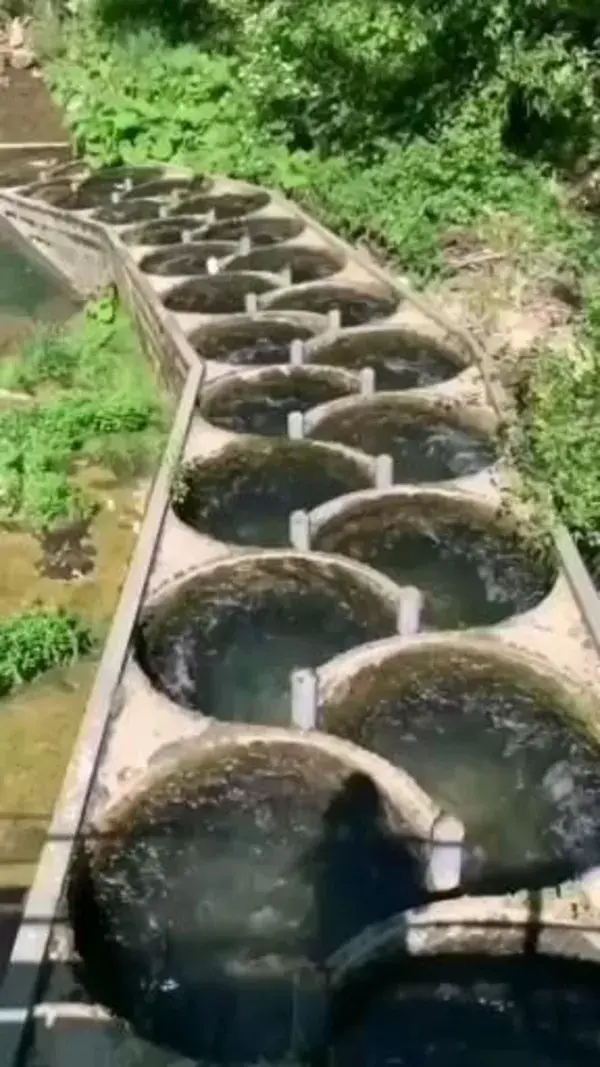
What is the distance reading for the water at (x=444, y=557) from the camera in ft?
23.7

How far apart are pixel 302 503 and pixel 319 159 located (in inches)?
282

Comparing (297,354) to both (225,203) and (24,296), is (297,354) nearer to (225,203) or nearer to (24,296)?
(225,203)

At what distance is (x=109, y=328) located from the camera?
12391 mm

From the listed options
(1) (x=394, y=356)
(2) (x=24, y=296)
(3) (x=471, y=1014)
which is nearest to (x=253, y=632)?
(3) (x=471, y=1014)

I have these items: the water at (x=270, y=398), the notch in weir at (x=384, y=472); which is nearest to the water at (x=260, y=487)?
the notch in weir at (x=384, y=472)

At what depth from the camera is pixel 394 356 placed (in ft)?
33.9

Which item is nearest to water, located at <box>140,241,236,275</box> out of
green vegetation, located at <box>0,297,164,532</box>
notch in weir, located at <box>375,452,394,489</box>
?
green vegetation, located at <box>0,297,164,532</box>

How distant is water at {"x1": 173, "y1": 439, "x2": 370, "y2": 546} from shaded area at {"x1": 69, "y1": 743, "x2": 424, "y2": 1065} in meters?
2.31

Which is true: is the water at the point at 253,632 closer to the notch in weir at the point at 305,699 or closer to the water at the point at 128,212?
the notch in weir at the point at 305,699

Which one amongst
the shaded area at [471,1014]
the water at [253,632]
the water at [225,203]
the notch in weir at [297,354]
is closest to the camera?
the shaded area at [471,1014]

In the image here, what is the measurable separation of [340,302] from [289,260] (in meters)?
1.38

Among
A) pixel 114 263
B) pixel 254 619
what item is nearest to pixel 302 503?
pixel 254 619

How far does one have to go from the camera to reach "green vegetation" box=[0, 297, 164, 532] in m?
8.86

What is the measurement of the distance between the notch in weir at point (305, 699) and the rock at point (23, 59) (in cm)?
1867
